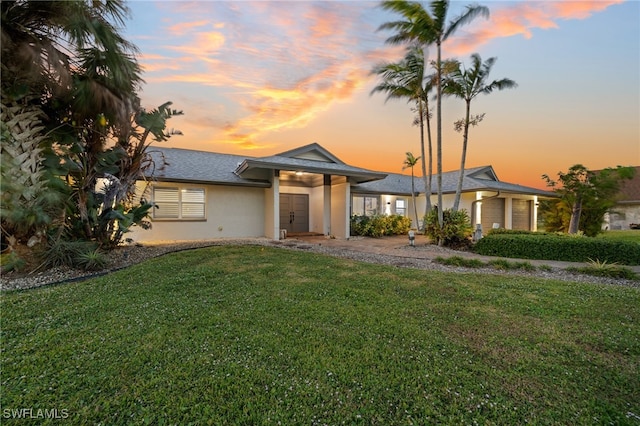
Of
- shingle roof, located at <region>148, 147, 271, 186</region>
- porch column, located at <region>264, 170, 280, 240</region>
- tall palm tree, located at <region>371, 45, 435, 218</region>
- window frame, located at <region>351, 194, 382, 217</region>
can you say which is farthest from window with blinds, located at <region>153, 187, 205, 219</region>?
tall palm tree, located at <region>371, 45, 435, 218</region>

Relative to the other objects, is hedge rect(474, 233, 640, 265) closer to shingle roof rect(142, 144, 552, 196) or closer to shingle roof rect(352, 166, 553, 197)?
shingle roof rect(142, 144, 552, 196)

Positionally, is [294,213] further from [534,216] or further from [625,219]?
[625,219]

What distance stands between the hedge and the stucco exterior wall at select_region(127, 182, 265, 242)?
10343 millimetres

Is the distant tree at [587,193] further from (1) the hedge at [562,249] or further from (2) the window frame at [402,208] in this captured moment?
(2) the window frame at [402,208]

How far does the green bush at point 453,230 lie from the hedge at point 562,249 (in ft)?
2.98

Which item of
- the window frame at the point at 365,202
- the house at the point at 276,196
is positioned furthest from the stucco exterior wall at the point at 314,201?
the window frame at the point at 365,202

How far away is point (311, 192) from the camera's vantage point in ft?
54.4

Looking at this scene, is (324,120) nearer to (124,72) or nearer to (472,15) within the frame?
(472,15)

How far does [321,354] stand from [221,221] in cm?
1138

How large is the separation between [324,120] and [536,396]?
13.6 metres

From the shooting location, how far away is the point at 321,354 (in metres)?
2.91

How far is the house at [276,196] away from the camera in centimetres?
1202

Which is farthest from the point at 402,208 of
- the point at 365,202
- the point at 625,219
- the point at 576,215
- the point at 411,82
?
A: the point at 625,219

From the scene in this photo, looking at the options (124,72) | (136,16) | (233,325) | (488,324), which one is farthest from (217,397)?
(136,16)
